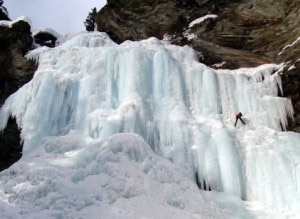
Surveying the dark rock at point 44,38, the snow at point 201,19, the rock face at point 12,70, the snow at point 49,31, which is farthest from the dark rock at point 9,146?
the snow at point 201,19

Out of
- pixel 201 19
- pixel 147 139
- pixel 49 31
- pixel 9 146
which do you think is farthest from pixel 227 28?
pixel 9 146

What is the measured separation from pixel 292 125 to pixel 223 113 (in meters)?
2.65

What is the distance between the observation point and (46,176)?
38.5 ft

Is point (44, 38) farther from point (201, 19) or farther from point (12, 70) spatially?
point (201, 19)

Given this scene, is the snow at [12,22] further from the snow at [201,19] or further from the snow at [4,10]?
the snow at [201,19]

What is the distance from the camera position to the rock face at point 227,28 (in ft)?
58.8

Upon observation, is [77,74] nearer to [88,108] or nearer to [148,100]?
[88,108]

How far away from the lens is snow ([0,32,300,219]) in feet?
37.5

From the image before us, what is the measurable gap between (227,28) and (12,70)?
10.2 meters

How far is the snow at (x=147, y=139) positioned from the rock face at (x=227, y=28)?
2.36 ft

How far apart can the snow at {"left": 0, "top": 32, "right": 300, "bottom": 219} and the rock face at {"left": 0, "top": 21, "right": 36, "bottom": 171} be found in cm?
55

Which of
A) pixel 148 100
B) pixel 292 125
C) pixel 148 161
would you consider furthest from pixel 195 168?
pixel 292 125

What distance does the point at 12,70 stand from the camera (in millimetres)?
18984

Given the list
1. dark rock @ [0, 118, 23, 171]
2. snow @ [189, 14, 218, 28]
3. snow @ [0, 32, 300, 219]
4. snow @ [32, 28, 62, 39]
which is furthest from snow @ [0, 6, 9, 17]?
snow @ [189, 14, 218, 28]
